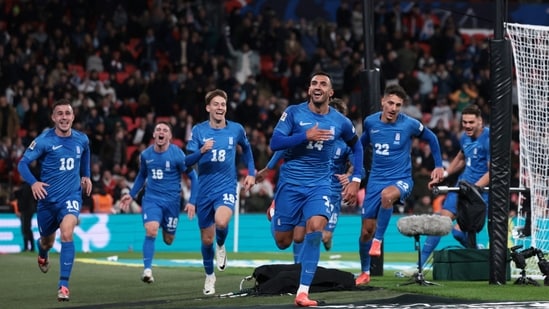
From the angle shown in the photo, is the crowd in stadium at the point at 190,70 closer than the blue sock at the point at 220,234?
No

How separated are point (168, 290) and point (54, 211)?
183 centimetres

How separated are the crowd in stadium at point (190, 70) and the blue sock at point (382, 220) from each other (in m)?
12.3

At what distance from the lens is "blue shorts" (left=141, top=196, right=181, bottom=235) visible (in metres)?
18.2

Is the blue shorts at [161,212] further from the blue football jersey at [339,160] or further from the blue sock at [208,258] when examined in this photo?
the blue football jersey at [339,160]

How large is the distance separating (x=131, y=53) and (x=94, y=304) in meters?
19.1

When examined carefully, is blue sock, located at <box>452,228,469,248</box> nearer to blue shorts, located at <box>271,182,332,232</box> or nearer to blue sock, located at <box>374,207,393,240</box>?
blue sock, located at <box>374,207,393,240</box>

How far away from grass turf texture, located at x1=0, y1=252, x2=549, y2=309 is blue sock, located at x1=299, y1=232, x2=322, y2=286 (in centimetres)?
34

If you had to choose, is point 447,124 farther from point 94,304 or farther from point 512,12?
point 94,304

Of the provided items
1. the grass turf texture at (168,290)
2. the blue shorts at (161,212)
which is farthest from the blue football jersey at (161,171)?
the grass turf texture at (168,290)

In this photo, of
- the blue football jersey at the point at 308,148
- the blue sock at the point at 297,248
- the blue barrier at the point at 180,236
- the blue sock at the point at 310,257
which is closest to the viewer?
the blue sock at the point at 310,257

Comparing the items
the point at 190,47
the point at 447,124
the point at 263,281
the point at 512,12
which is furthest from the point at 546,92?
the point at 512,12

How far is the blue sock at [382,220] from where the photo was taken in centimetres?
1585

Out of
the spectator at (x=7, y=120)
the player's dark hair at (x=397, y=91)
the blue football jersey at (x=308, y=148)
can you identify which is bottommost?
the blue football jersey at (x=308, y=148)

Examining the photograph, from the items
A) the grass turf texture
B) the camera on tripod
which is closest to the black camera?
the camera on tripod
